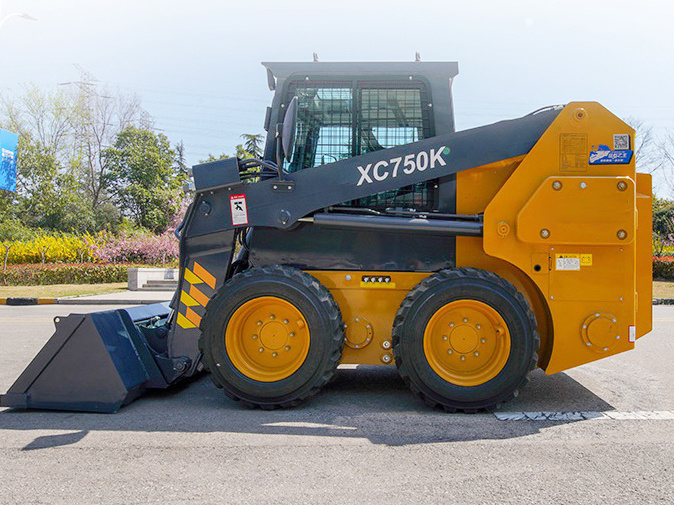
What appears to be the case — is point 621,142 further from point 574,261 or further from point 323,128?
point 323,128

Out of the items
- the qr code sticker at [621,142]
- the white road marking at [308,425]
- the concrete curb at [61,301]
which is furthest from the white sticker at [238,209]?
the concrete curb at [61,301]

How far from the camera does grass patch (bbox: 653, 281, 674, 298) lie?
1808cm

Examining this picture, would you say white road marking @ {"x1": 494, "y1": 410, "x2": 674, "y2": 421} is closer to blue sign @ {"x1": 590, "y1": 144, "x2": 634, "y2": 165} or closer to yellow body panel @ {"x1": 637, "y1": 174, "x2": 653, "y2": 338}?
yellow body panel @ {"x1": 637, "y1": 174, "x2": 653, "y2": 338}

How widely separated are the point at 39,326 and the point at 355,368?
6.64 meters

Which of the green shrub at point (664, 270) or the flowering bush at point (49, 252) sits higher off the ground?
the flowering bush at point (49, 252)

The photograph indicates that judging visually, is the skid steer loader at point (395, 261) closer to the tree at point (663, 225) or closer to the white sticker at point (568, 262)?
the white sticker at point (568, 262)

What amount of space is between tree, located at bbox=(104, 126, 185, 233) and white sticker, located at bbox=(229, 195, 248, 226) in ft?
140

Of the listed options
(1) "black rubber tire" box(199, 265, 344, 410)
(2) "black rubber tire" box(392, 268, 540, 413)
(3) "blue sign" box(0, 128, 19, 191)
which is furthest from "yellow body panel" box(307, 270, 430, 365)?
(3) "blue sign" box(0, 128, 19, 191)

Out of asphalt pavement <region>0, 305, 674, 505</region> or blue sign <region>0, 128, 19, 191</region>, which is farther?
blue sign <region>0, 128, 19, 191</region>

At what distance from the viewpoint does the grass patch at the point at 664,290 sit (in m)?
18.1

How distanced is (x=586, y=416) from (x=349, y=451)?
196cm

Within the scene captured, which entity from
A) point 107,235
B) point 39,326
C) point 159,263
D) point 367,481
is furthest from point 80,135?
point 367,481

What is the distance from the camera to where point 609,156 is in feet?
15.1

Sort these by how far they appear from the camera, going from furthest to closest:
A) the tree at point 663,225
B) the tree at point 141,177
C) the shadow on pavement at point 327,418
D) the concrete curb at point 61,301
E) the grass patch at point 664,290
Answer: the tree at point 141,177, the tree at point 663,225, the grass patch at point 664,290, the concrete curb at point 61,301, the shadow on pavement at point 327,418
